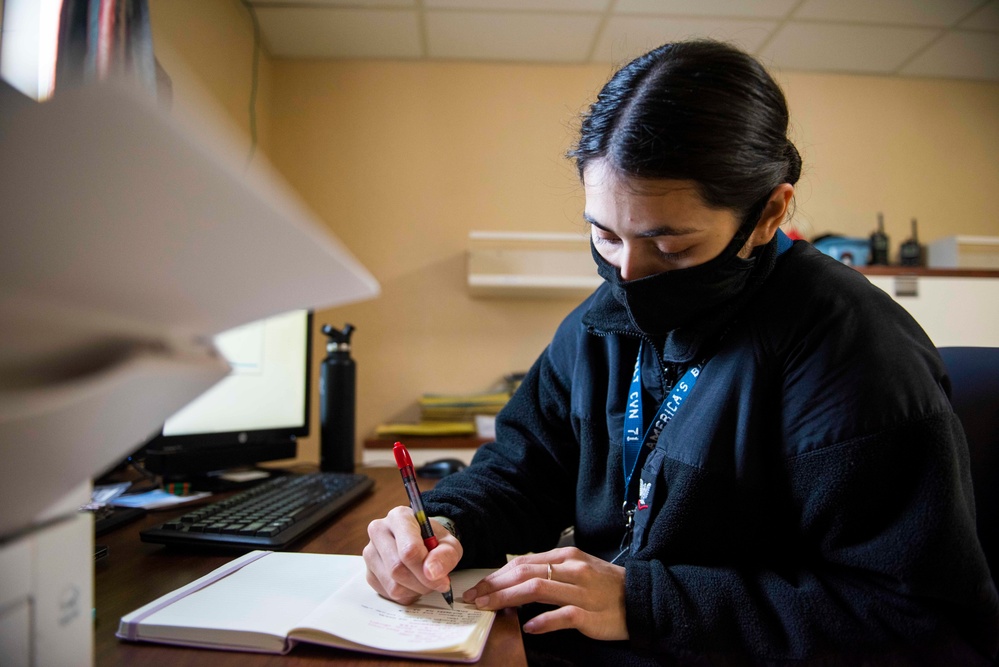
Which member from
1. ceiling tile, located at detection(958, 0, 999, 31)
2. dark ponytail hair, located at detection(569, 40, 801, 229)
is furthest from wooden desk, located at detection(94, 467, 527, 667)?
ceiling tile, located at detection(958, 0, 999, 31)

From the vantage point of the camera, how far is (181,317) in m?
0.32

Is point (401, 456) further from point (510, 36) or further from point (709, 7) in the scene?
point (709, 7)

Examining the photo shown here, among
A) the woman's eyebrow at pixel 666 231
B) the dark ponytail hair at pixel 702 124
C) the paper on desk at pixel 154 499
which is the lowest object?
the paper on desk at pixel 154 499

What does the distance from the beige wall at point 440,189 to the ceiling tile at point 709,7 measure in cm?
38

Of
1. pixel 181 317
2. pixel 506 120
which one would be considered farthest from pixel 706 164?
pixel 506 120

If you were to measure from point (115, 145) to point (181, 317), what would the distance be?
0.40ft

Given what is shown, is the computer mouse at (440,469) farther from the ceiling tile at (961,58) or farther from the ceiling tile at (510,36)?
the ceiling tile at (961,58)

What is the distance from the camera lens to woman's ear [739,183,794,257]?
77cm

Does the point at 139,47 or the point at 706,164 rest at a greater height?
the point at 139,47

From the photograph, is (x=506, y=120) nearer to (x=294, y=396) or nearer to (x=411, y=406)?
(x=411, y=406)

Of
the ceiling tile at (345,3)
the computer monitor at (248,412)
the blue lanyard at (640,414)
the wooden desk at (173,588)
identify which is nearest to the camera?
the wooden desk at (173,588)

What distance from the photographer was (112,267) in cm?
27

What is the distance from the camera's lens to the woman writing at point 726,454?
1.90ft

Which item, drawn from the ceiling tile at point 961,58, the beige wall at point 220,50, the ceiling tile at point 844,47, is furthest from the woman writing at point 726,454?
the ceiling tile at point 961,58
